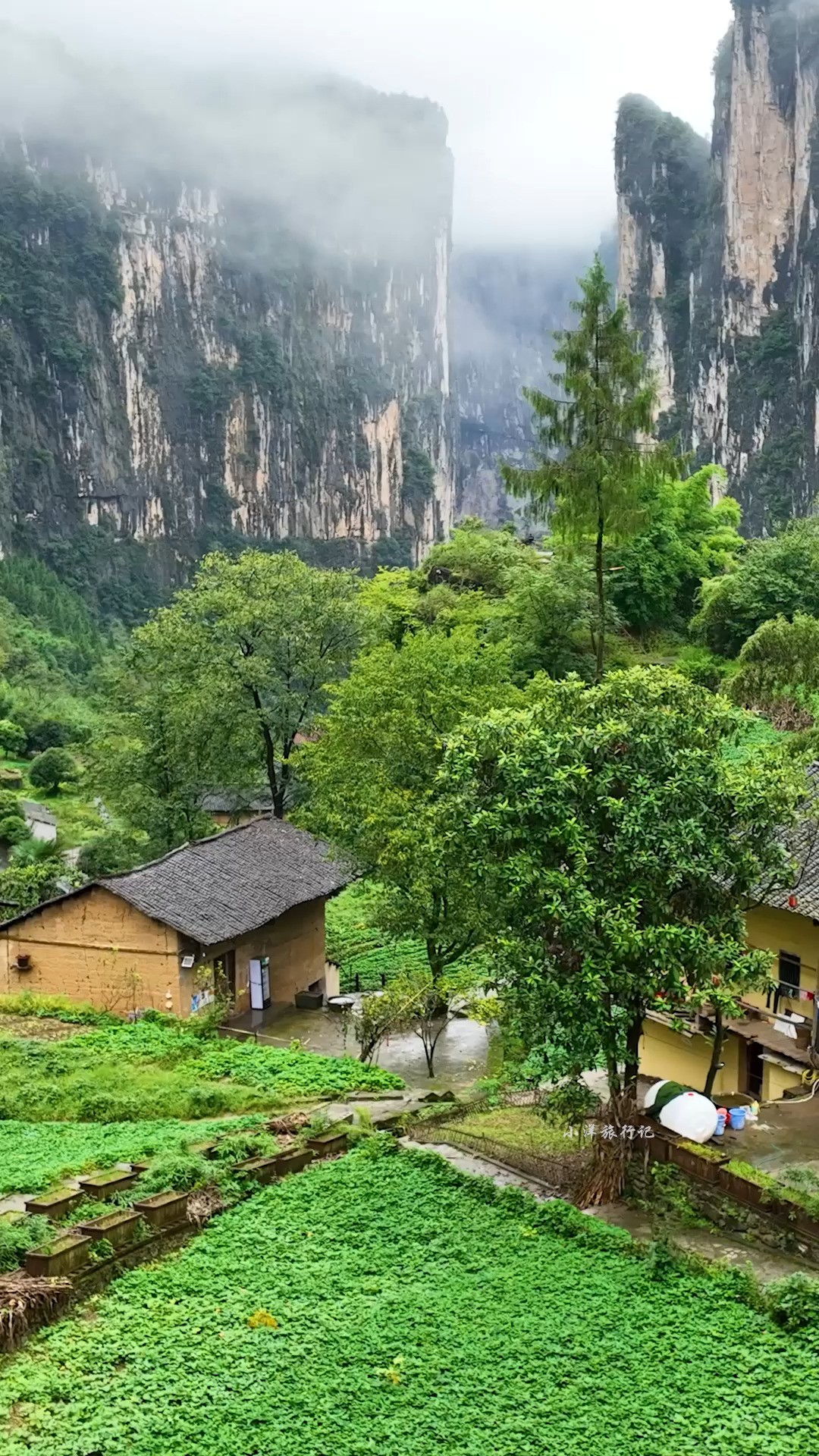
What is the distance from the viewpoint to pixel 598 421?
82.0 feet

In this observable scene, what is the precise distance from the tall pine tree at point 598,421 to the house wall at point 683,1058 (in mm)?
7418

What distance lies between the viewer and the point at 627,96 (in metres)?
108

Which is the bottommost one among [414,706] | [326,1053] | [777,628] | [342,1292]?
[326,1053]

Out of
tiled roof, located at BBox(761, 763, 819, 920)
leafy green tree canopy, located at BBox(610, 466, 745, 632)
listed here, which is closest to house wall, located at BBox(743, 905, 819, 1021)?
tiled roof, located at BBox(761, 763, 819, 920)

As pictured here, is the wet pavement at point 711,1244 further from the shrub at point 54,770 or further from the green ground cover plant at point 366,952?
the shrub at point 54,770

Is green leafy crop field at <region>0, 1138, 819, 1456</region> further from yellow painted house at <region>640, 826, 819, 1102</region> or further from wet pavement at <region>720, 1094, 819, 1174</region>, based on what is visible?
yellow painted house at <region>640, 826, 819, 1102</region>

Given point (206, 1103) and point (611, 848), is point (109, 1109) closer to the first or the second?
point (206, 1103)

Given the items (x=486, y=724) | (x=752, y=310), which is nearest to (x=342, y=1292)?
(x=486, y=724)

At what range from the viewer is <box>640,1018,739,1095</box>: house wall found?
20.7 meters

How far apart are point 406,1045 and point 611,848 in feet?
39.1

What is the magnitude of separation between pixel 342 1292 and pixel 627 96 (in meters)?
114

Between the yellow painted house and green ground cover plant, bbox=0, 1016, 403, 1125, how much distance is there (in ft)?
17.4

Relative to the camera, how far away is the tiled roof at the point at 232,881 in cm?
2369

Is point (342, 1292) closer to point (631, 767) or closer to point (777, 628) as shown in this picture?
point (631, 767)
